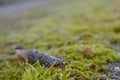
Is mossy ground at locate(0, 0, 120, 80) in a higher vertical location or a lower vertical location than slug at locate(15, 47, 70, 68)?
lower

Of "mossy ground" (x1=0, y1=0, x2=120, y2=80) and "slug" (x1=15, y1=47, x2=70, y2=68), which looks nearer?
"mossy ground" (x1=0, y1=0, x2=120, y2=80)

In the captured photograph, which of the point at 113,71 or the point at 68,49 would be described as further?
the point at 68,49

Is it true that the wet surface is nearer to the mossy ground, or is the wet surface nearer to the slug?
the mossy ground

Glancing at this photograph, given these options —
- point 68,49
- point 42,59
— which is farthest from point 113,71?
point 68,49

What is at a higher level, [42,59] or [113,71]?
[42,59]

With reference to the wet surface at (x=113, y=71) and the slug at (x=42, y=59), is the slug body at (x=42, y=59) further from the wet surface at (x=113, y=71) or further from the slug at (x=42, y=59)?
the wet surface at (x=113, y=71)

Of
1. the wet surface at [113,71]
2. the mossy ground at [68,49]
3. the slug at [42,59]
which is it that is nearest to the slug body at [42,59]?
the slug at [42,59]

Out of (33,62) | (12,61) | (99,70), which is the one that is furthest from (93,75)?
(12,61)

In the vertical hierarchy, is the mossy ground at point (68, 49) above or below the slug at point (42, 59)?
below

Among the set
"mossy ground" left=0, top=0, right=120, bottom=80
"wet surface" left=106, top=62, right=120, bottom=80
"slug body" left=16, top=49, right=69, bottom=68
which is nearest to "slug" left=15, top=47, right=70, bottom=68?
"slug body" left=16, top=49, right=69, bottom=68

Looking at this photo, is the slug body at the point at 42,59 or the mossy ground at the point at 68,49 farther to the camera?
the slug body at the point at 42,59

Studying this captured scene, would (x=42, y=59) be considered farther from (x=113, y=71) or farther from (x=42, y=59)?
(x=113, y=71)
